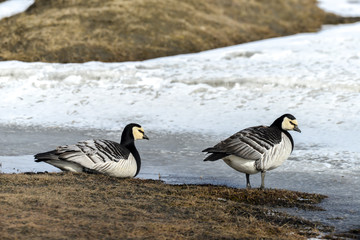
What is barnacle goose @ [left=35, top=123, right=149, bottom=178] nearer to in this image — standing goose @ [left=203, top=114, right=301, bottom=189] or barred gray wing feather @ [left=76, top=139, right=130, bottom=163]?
barred gray wing feather @ [left=76, top=139, right=130, bottom=163]

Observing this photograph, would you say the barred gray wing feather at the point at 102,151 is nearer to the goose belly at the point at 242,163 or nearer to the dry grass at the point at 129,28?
the goose belly at the point at 242,163

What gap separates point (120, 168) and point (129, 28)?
2124cm

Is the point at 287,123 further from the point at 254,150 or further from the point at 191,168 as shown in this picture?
the point at 191,168

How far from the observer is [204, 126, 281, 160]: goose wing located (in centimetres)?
1067

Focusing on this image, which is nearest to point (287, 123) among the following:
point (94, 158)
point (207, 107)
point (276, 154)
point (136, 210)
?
point (276, 154)

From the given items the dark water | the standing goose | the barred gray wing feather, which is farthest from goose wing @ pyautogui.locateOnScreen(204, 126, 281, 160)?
the barred gray wing feather

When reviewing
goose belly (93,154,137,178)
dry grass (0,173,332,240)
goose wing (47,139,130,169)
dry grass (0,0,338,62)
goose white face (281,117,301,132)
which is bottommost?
dry grass (0,173,332,240)

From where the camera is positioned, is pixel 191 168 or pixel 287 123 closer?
pixel 287 123

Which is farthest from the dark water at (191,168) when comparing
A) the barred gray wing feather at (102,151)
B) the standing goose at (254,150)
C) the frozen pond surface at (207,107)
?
the barred gray wing feather at (102,151)

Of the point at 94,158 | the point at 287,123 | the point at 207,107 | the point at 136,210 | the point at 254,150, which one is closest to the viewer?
the point at 136,210

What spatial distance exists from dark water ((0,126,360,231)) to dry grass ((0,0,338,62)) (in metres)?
A: 11.9

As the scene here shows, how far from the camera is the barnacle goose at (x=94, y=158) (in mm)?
10766

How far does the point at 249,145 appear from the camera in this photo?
35.3 ft

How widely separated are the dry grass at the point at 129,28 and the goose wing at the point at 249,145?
18370 millimetres
